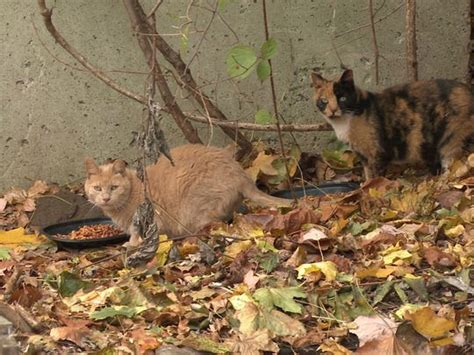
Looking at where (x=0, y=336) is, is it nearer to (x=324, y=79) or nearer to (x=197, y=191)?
(x=197, y=191)

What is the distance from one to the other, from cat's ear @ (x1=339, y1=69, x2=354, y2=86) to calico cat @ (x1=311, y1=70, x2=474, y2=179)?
74 millimetres

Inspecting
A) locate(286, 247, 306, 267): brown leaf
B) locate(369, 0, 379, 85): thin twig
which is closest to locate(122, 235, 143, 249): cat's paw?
locate(286, 247, 306, 267): brown leaf

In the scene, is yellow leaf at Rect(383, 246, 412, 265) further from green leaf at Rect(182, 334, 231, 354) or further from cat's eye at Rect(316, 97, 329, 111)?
cat's eye at Rect(316, 97, 329, 111)

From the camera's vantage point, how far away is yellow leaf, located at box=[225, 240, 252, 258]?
16.5 ft

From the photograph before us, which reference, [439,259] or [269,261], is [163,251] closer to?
[269,261]

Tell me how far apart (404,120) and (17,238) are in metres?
2.78

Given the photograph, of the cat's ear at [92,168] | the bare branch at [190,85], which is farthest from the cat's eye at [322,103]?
the cat's ear at [92,168]

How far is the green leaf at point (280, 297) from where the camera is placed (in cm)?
424

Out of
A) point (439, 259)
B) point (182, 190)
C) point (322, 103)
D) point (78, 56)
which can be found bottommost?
point (439, 259)

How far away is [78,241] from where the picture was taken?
5754 millimetres

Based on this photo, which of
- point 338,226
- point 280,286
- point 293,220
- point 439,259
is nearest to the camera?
point 280,286

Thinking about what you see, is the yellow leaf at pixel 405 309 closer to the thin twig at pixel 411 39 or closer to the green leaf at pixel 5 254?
the green leaf at pixel 5 254

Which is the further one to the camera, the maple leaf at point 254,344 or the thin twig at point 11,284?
the thin twig at point 11,284

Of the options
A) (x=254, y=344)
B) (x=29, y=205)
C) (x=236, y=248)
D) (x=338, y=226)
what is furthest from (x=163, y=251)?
(x=29, y=205)
